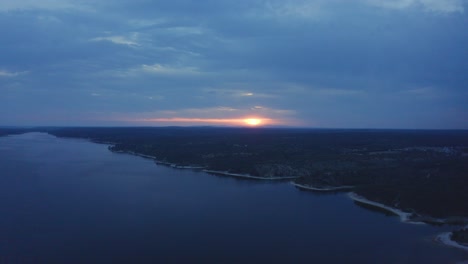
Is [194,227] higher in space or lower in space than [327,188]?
lower

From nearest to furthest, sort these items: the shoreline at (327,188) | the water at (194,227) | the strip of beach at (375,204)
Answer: the water at (194,227) < the strip of beach at (375,204) < the shoreline at (327,188)

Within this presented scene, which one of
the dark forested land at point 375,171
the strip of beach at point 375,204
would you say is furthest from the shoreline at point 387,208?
the dark forested land at point 375,171

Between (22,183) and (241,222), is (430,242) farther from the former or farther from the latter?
(22,183)

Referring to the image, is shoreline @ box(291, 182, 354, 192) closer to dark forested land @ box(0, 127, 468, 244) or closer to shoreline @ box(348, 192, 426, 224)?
dark forested land @ box(0, 127, 468, 244)

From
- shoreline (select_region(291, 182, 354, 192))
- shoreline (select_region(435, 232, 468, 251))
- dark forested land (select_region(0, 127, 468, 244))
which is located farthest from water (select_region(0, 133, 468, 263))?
dark forested land (select_region(0, 127, 468, 244))

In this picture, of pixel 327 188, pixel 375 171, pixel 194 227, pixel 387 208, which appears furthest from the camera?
pixel 375 171

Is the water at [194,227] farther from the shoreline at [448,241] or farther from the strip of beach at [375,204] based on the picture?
the strip of beach at [375,204]

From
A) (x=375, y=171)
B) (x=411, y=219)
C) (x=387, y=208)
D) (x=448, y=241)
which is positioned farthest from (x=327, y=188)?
(x=448, y=241)

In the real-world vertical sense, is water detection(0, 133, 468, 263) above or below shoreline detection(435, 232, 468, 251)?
below

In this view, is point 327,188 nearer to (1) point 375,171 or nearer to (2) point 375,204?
(2) point 375,204
